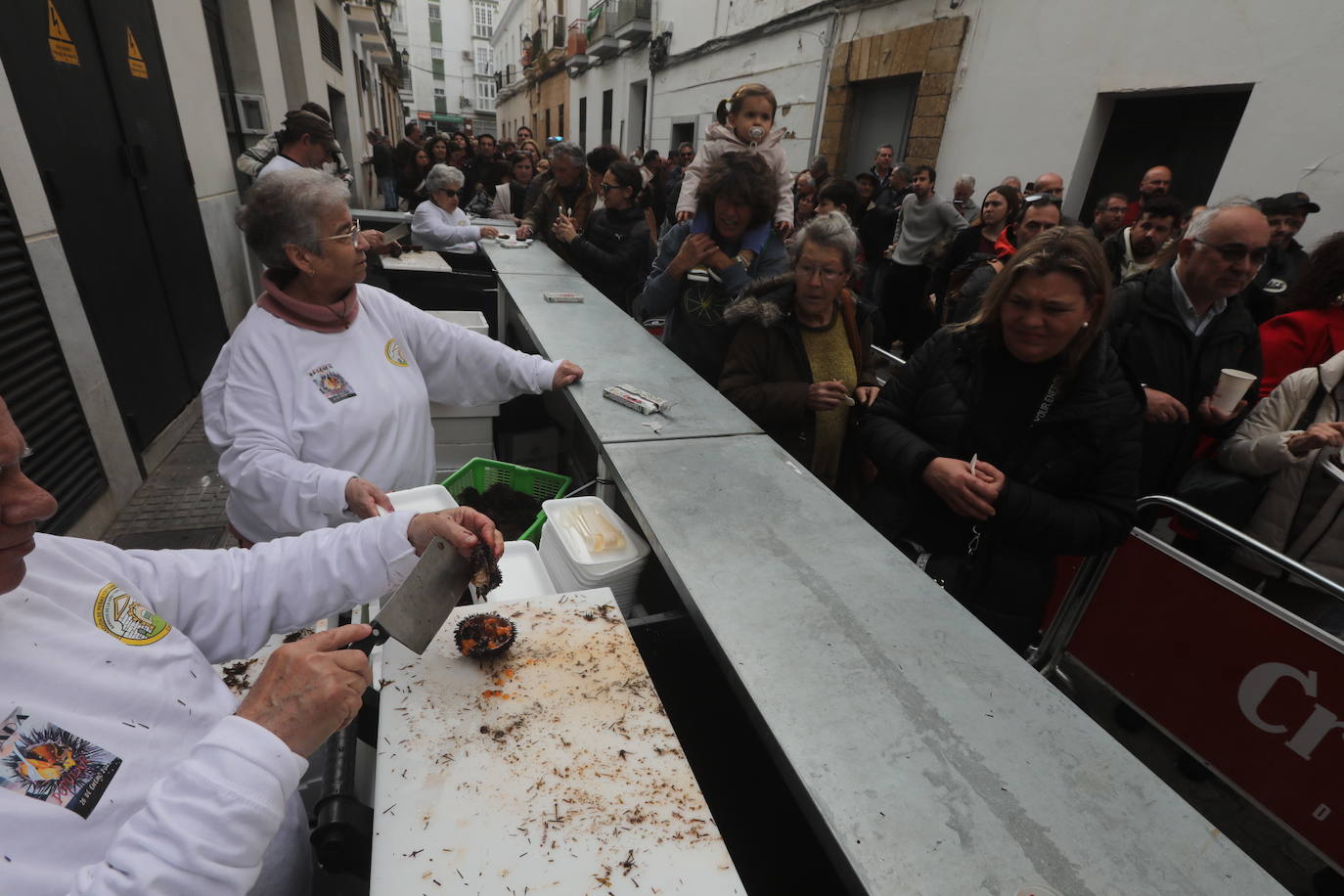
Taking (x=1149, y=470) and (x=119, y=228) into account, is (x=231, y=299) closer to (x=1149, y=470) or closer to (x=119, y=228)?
(x=119, y=228)

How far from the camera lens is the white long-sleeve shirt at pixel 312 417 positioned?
182 cm

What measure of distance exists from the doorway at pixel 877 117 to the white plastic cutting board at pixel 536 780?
9603 millimetres

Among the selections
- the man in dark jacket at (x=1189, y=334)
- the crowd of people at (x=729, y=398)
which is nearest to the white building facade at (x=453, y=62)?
the crowd of people at (x=729, y=398)

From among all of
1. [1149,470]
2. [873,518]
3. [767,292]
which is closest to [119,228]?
[767,292]

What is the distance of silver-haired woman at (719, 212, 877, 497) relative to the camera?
2547 mm

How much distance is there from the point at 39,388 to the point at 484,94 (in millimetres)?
63467

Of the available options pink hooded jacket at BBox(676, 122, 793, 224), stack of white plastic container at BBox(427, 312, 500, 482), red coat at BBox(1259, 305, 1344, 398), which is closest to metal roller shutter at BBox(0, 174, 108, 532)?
stack of white plastic container at BBox(427, 312, 500, 482)

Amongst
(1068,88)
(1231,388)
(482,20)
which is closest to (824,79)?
(1068,88)

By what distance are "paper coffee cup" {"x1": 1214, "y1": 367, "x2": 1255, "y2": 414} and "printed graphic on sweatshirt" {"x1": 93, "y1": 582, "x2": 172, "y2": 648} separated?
358cm

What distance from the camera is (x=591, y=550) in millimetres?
1755

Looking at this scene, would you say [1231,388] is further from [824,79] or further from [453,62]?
[453,62]

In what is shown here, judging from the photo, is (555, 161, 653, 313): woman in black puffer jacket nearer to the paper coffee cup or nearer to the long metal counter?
the long metal counter

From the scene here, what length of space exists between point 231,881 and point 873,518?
6.70ft

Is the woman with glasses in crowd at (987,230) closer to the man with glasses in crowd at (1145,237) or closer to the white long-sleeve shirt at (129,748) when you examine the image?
the man with glasses in crowd at (1145,237)
